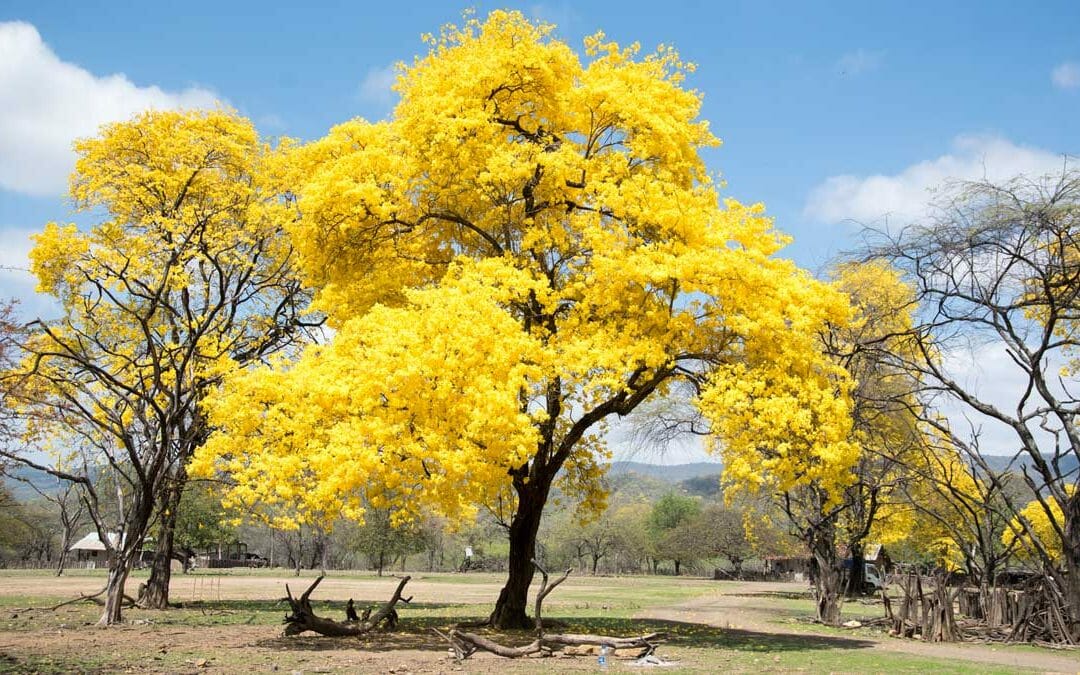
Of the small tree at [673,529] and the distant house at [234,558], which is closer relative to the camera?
the small tree at [673,529]

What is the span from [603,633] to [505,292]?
7.26m

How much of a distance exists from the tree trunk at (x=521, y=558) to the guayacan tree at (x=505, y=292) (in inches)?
2.2

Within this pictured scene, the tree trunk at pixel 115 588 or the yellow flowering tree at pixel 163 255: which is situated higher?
the yellow flowering tree at pixel 163 255

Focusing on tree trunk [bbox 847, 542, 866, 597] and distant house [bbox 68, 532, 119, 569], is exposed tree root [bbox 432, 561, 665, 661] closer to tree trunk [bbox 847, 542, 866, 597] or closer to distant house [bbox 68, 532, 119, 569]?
tree trunk [bbox 847, 542, 866, 597]

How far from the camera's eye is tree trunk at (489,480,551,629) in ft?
54.2

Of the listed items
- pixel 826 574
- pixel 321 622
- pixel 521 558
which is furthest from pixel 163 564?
pixel 826 574

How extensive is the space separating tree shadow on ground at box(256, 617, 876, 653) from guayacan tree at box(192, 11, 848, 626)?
1.93 metres

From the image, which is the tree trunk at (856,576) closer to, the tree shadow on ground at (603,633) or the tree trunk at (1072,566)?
the tree shadow on ground at (603,633)

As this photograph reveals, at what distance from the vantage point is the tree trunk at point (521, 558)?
16.5 meters

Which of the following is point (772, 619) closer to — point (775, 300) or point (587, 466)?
point (587, 466)

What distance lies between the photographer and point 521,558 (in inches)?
664

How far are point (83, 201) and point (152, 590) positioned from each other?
10341mm

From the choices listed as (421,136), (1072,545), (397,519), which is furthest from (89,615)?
(1072,545)

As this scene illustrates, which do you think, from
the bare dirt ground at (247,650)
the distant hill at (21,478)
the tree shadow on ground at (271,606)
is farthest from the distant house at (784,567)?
the bare dirt ground at (247,650)
